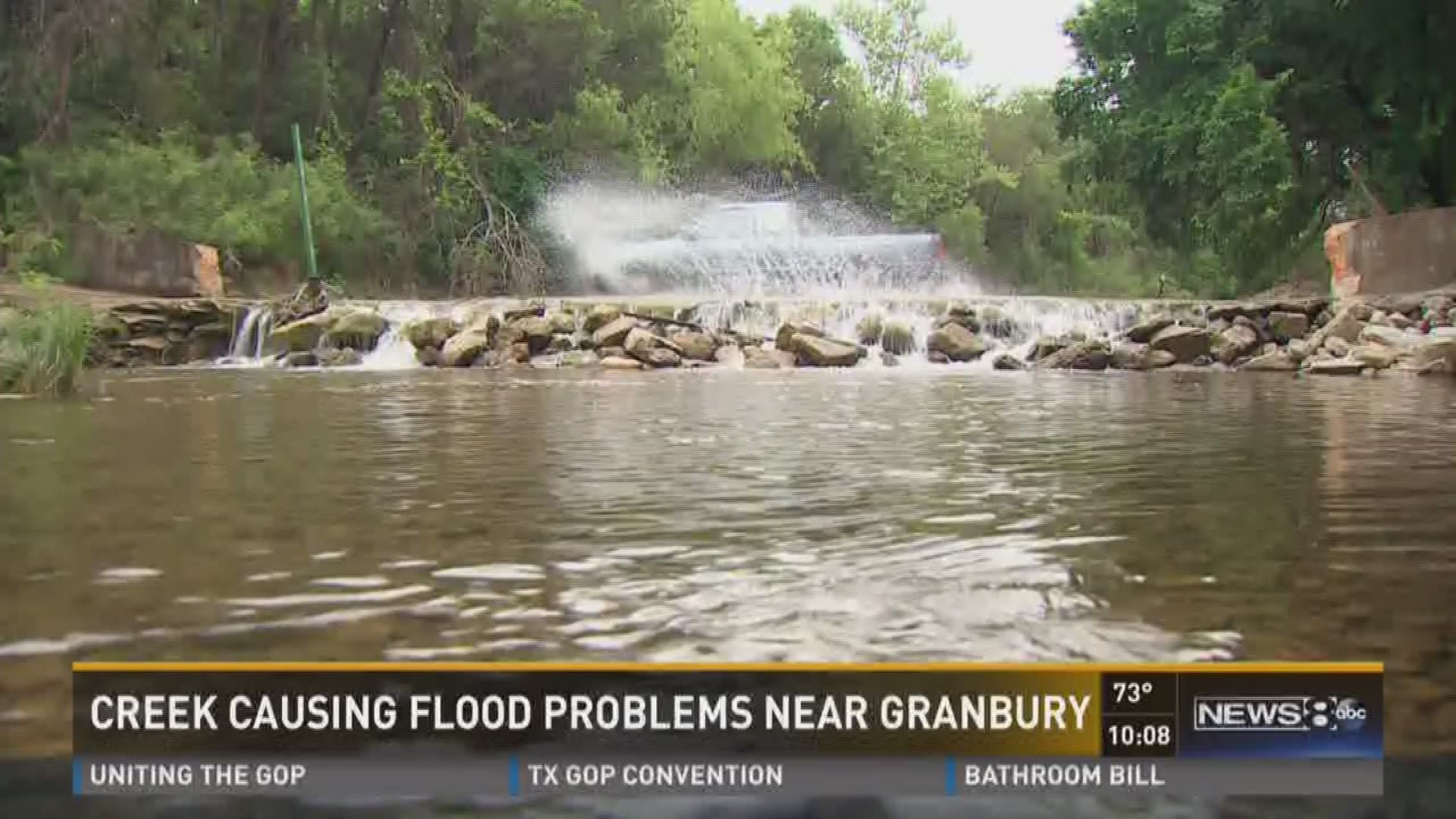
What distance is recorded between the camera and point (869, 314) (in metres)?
16.5

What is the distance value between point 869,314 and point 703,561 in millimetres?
14396

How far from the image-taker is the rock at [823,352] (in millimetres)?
14047

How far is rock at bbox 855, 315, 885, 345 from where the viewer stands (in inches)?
632

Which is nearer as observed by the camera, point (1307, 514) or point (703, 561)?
point (703, 561)

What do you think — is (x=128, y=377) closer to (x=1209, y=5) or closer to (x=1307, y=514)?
(x=1307, y=514)

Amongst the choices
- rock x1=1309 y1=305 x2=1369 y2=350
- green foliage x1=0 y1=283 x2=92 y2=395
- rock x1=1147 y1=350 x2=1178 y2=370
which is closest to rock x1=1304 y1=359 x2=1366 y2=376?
rock x1=1309 y1=305 x2=1369 y2=350

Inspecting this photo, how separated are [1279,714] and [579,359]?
43.3 feet

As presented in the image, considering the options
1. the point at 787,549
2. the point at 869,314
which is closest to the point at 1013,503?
the point at 787,549

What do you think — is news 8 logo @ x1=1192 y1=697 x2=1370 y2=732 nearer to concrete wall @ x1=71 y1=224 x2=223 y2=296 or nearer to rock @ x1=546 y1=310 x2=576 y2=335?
rock @ x1=546 y1=310 x2=576 y2=335

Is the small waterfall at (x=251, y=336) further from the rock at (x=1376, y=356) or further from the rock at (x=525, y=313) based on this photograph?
the rock at (x=1376, y=356)

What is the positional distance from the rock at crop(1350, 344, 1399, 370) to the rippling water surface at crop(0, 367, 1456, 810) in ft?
21.7

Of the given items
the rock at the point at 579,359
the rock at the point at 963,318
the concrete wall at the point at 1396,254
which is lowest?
the rock at the point at 579,359

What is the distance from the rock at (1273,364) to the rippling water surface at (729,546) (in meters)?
7.78

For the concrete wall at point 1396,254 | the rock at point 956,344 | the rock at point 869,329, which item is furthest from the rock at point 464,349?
the concrete wall at point 1396,254
